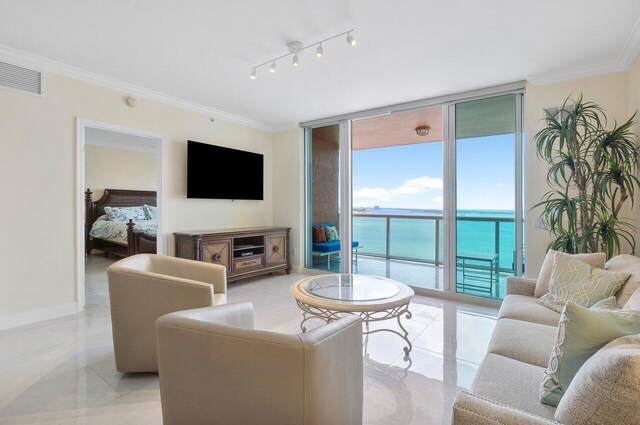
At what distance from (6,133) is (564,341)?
4239 millimetres

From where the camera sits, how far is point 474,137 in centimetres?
374

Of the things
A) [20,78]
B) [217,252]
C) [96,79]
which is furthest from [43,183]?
Answer: [217,252]

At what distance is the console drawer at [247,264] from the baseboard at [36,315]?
177 cm

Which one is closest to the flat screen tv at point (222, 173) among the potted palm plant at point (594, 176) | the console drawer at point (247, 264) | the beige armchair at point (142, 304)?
the console drawer at point (247, 264)

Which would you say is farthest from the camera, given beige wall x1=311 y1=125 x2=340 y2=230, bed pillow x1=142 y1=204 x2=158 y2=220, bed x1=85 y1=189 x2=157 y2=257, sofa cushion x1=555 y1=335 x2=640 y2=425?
bed pillow x1=142 y1=204 x2=158 y2=220

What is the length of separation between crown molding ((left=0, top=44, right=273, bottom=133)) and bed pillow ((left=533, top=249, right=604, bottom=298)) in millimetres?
4339

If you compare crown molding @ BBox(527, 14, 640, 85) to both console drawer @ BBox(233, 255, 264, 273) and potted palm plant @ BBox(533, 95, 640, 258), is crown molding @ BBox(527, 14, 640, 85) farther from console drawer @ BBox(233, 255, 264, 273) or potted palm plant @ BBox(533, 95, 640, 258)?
console drawer @ BBox(233, 255, 264, 273)

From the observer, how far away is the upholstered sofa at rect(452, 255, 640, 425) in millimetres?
823

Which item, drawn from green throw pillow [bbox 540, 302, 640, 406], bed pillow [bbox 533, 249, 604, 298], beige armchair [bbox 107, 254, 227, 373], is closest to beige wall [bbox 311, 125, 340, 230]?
bed pillow [bbox 533, 249, 604, 298]

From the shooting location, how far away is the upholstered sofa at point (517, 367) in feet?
2.70

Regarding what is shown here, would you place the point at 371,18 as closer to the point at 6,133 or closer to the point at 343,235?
the point at 343,235

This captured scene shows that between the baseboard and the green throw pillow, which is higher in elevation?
the green throw pillow

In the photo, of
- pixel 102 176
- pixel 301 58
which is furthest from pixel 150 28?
pixel 102 176

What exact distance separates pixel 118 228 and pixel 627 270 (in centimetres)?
727
